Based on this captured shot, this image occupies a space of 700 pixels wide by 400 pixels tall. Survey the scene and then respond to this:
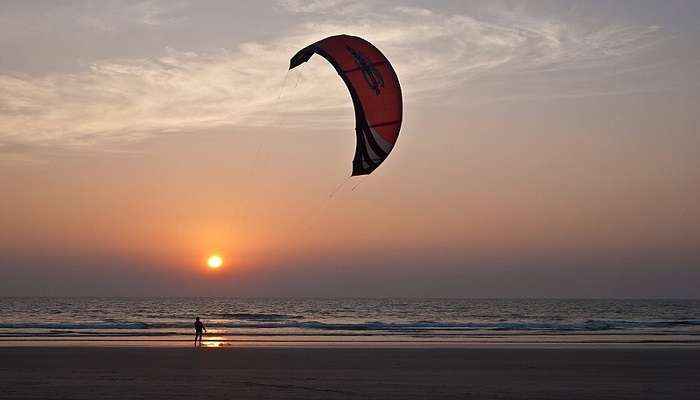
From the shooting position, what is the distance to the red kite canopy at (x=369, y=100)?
1376cm

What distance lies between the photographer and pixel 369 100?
13805 millimetres
